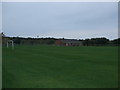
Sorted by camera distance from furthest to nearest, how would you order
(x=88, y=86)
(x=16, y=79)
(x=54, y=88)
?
(x=16, y=79) < (x=88, y=86) < (x=54, y=88)

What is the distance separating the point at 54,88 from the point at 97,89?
53.2 inches

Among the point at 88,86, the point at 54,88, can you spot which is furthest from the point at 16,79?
the point at 88,86

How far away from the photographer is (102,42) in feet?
326

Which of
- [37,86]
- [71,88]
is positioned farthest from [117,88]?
[37,86]

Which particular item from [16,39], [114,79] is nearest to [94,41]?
[16,39]

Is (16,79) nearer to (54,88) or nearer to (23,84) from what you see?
(23,84)

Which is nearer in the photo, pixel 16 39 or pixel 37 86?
pixel 37 86

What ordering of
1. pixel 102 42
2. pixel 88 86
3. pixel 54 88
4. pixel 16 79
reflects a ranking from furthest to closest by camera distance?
pixel 102 42 < pixel 16 79 < pixel 88 86 < pixel 54 88

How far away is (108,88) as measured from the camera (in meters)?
7.06

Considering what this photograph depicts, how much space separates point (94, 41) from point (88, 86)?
96244 mm

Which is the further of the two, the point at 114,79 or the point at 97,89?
the point at 114,79

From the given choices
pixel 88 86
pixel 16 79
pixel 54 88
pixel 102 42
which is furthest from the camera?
pixel 102 42

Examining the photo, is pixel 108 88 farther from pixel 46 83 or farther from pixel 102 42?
pixel 102 42

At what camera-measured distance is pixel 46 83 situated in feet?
24.7
